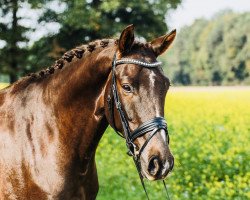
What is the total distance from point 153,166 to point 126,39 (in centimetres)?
87

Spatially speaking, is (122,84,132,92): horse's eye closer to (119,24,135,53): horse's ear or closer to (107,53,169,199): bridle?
(107,53,169,199): bridle

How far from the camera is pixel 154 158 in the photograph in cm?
300

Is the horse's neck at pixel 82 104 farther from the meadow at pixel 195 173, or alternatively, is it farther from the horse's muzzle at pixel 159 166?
the meadow at pixel 195 173

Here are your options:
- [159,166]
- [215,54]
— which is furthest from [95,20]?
[215,54]

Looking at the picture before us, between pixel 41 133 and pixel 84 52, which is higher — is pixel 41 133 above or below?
below

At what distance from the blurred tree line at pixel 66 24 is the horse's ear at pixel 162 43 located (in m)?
18.9

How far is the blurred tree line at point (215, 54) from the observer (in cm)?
8100

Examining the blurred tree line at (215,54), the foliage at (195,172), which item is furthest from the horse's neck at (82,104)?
the blurred tree line at (215,54)

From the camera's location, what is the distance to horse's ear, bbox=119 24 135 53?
3.20 meters

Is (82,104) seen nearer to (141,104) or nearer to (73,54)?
(73,54)

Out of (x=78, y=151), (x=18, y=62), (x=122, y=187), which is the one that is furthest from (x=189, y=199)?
(x=18, y=62)

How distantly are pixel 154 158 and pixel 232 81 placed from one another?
8103cm

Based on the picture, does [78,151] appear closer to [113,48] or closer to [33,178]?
[33,178]

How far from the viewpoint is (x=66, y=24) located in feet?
79.6
